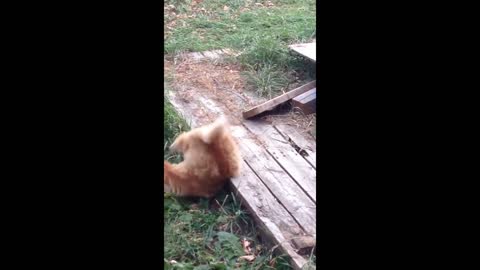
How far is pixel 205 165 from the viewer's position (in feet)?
8.96

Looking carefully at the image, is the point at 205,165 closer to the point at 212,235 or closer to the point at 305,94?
the point at 212,235

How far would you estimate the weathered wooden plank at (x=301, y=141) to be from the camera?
3.03 m

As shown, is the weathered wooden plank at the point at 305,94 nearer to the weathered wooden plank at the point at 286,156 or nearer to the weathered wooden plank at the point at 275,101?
the weathered wooden plank at the point at 275,101

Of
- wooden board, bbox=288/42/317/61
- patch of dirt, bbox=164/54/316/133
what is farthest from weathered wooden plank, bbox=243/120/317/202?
wooden board, bbox=288/42/317/61

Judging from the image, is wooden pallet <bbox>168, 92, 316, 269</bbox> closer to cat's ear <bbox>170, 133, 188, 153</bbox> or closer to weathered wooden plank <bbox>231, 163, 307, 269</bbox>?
weathered wooden plank <bbox>231, 163, 307, 269</bbox>

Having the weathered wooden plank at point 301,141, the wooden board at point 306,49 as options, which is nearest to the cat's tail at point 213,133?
the weathered wooden plank at point 301,141

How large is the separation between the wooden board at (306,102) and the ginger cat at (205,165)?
88 cm

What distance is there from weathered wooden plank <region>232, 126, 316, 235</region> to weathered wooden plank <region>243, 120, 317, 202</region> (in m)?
0.03

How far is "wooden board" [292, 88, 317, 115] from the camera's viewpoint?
139 inches
